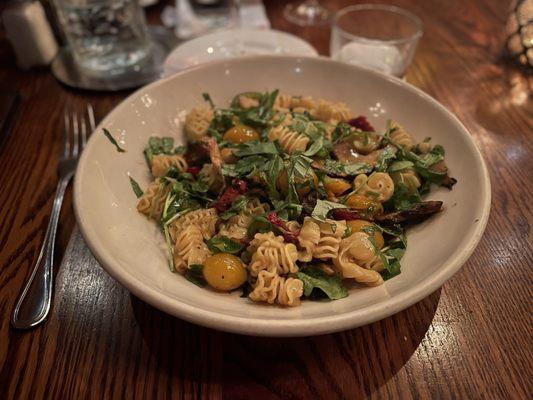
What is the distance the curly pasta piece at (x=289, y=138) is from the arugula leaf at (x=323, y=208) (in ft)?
0.86

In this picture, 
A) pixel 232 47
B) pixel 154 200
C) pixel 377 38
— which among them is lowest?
pixel 377 38

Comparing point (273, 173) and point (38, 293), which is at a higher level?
point (273, 173)

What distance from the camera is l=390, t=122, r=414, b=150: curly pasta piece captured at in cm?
159

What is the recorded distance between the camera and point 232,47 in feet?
8.28

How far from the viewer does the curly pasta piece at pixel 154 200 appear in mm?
1420

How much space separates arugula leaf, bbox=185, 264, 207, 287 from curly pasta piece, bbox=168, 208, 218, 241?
147mm

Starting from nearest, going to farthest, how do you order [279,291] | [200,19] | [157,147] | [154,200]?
[279,291], [154,200], [157,147], [200,19]

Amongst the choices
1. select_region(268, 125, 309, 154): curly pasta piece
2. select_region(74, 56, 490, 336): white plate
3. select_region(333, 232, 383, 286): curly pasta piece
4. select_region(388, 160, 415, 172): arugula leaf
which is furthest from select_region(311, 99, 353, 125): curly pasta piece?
select_region(333, 232, 383, 286): curly pasta piece

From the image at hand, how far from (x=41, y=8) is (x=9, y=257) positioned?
1.70 m

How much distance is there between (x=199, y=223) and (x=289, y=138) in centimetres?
46

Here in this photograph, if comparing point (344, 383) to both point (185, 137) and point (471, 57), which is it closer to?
point (185, 137)

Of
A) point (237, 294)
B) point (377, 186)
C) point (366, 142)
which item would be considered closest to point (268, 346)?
point (237, 294)

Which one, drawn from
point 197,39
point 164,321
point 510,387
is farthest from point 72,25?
point 510,387

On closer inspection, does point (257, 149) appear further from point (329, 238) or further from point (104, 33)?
point (104, 33)
